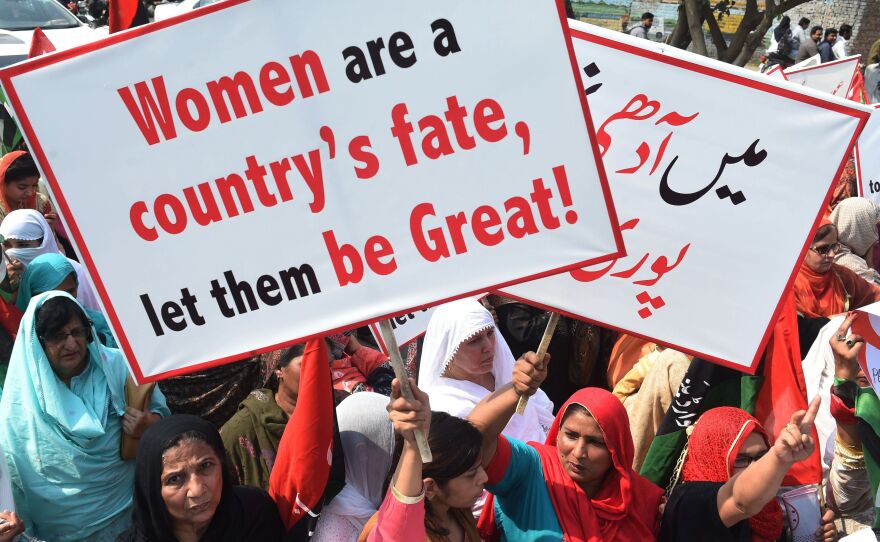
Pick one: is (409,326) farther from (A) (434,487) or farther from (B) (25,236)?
(B) (25,236)

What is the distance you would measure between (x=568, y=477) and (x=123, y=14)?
1777 millimetres

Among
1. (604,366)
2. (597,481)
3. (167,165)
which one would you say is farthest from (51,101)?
(604,366)

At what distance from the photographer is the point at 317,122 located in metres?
2.36

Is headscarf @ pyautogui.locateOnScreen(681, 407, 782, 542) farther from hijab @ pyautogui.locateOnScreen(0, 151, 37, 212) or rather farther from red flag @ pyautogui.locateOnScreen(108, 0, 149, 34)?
hijab @ pyautogui.locateOnScreen(0, 151, 37, 212)

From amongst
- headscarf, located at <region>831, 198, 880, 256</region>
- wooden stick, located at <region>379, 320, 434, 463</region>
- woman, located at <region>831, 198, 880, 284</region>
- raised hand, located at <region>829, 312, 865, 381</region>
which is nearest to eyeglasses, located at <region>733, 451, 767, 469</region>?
raised hand, located at <region>829, 312, 865, 381</region>

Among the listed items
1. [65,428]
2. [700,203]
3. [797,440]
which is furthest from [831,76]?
[65,428]

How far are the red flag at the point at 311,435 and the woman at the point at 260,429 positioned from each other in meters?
0.50

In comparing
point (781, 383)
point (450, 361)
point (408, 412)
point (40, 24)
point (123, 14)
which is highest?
point (40, 24)

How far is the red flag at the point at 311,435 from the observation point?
2.84m

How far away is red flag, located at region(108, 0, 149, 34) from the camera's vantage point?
2.59m

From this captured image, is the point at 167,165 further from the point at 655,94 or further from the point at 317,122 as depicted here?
the point at 655,94

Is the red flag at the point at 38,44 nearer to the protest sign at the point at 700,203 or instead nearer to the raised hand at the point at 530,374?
the protest sign at the point at 700,203

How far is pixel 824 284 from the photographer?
5.02 metres

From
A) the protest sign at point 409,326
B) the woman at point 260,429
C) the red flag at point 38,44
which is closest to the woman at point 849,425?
the protest sign at point 409,326
